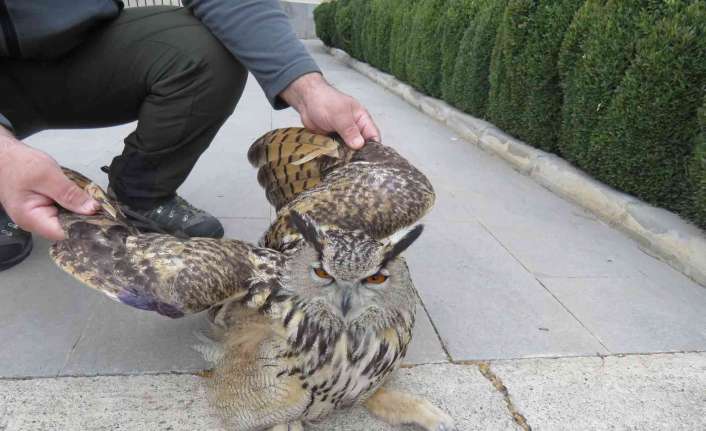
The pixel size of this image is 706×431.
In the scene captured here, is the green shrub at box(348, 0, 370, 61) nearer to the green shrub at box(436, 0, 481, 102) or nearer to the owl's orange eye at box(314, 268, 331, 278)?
the green shrub at box(436, 0, 481, 102)

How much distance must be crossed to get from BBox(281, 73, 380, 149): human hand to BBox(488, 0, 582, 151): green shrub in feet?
8.19

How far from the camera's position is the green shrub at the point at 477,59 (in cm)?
543

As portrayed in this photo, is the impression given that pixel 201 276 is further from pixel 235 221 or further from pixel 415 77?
pixel 415 77

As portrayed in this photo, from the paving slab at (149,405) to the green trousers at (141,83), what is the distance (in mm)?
1196

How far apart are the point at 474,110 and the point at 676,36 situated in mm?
2856

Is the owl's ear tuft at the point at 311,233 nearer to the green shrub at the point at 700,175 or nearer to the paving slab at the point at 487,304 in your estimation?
the paving slab at the point at 487,304

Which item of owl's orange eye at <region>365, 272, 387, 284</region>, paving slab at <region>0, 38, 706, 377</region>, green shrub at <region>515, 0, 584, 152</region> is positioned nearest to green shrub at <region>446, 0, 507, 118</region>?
green shrub at <region>515, 0, 584, 152</region>

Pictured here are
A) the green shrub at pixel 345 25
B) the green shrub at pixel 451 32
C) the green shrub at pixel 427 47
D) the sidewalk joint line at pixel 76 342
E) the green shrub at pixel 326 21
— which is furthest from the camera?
the green shrub at pixel 326 21

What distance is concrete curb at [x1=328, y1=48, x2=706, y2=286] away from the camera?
3.09 meters

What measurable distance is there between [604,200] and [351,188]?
2424mm

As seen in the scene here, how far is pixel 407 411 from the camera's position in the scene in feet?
6.22

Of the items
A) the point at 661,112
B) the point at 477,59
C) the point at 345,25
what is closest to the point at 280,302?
the point at 661,112

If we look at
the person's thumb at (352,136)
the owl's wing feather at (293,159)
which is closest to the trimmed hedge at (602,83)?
the person's thumb at (352,136)

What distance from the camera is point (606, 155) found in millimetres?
3730
